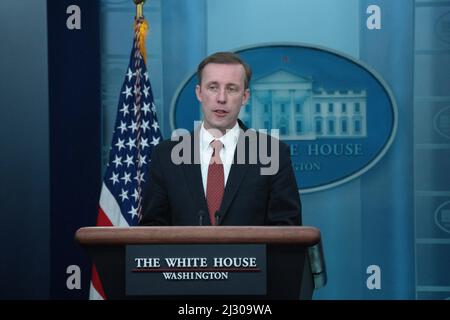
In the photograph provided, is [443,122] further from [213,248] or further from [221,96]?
[213,248]

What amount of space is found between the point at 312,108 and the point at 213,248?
2.58m

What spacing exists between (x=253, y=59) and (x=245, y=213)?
82.2 inches

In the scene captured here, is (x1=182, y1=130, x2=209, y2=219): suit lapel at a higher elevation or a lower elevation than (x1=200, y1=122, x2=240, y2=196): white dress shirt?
lower

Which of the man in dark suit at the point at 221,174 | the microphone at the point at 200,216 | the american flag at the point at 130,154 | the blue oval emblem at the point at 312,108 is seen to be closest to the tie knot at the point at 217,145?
the man in dark suit at the point at 221,174

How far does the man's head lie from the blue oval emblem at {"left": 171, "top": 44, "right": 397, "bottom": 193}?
1.87m

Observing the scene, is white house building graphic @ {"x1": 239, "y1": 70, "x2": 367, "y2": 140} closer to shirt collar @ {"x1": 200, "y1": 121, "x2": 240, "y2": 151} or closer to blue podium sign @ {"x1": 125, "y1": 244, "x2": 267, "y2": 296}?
shirt collar @ {"x1": 200, "y1": 121, "x2": 240, "y2": 151}

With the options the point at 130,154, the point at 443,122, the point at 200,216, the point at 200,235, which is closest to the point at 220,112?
the point at 200,216

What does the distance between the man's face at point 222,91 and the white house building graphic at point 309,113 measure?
187 centimetres

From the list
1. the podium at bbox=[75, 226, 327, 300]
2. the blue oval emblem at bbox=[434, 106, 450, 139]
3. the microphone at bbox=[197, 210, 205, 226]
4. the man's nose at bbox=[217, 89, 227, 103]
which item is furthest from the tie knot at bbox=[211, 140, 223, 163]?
the blue oval emblem at bbox=[434, 106, 450, 139]

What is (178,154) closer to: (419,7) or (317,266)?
(317,266)

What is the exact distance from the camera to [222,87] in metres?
2.49

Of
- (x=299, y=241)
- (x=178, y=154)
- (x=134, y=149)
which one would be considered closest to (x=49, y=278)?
(x=134, y=149)

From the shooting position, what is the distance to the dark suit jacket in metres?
2.41

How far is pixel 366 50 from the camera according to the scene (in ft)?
14.3
